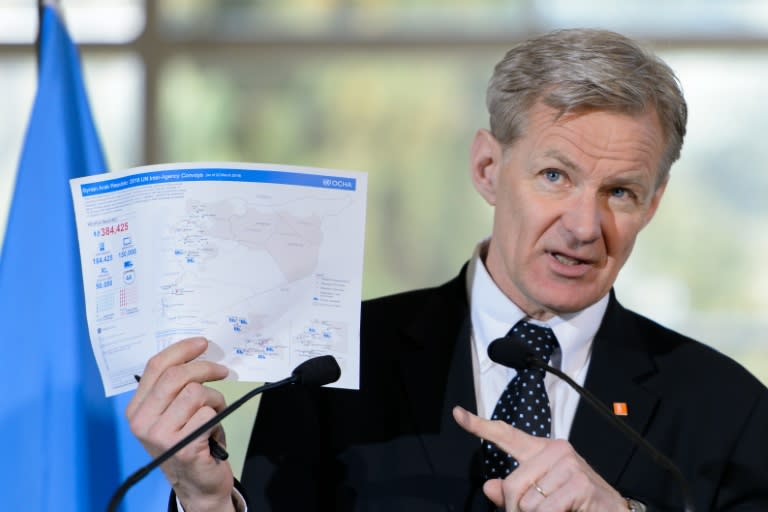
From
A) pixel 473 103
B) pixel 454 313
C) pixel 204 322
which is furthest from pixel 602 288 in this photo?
pixel 473 103

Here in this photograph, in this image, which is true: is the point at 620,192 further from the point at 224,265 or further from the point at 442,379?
the point at 224,265

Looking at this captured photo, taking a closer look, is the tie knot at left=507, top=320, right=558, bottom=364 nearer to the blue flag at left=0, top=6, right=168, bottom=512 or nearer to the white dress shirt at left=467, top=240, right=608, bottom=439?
the white dress shirt at left=467, top=240, right=608, bottom=439

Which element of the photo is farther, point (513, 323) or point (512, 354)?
point (513, 323)

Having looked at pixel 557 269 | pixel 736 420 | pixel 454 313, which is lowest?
pixel 736 420

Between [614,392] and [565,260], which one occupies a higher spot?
[565,260]

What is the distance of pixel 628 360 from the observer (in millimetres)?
1954

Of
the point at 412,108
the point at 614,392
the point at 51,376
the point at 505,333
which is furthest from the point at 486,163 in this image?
the point at 412,108

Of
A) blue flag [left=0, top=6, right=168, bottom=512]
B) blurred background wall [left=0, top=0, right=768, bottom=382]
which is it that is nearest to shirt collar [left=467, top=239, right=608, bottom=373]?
blue flag [left=0, top=6, right=168, bottom=512]

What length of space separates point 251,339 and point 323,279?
0.14 metres

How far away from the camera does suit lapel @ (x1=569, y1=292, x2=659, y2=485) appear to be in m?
1.85

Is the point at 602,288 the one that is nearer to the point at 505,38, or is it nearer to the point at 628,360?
the point at 628,360

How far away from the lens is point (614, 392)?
6.27 feet

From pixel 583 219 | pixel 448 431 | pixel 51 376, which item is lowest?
pixel 51 376

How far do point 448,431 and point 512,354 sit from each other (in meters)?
0.32
